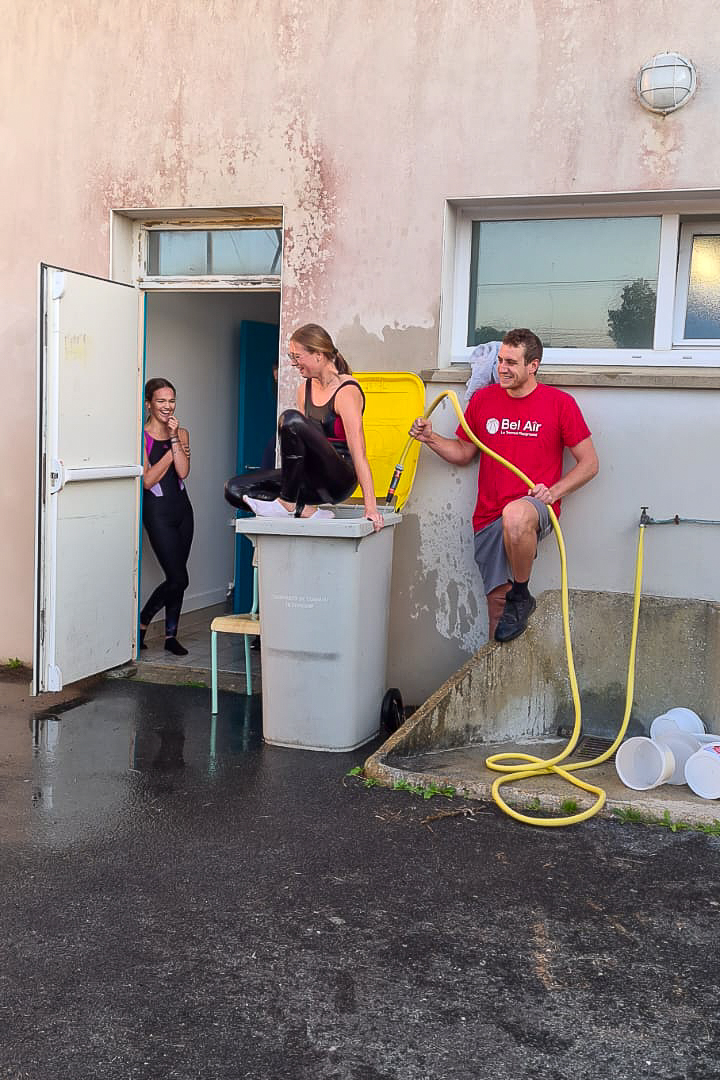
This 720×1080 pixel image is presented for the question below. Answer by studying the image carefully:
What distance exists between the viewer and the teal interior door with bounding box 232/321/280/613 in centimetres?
871

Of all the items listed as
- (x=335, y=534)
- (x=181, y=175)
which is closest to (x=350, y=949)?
(x=335, y=534)

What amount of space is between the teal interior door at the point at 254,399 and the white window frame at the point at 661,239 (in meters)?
2.98

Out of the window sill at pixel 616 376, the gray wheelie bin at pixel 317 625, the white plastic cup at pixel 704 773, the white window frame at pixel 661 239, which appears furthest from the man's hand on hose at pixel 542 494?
the white plastic cup at pixel 704 773

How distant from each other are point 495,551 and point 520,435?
2.02ft

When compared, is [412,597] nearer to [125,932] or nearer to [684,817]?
[684,817]

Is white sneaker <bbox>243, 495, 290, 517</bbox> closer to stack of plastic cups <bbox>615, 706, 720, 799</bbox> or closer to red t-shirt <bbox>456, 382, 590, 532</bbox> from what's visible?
red t-shirt <bbox>456, 382, 590, 532</bbox>

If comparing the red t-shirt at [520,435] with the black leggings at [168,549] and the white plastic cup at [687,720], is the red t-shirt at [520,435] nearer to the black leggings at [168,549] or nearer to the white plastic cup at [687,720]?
the white plastic cup at [687,720]

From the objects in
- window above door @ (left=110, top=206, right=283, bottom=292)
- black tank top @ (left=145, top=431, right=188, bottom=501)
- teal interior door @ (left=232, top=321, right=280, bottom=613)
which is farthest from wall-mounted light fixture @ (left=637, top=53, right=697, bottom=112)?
teal interior door @ (left=232, top=321, right=280, bottom=613)

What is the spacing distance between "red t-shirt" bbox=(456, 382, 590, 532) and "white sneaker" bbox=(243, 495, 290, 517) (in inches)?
43.4

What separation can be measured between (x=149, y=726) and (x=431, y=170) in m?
3.36

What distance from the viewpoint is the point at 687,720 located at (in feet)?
17.6

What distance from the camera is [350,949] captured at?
3346 millimetres

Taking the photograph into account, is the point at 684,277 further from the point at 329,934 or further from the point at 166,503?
the point at 329,934

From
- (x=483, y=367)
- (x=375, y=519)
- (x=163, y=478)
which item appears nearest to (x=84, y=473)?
(x=163, y=478)
